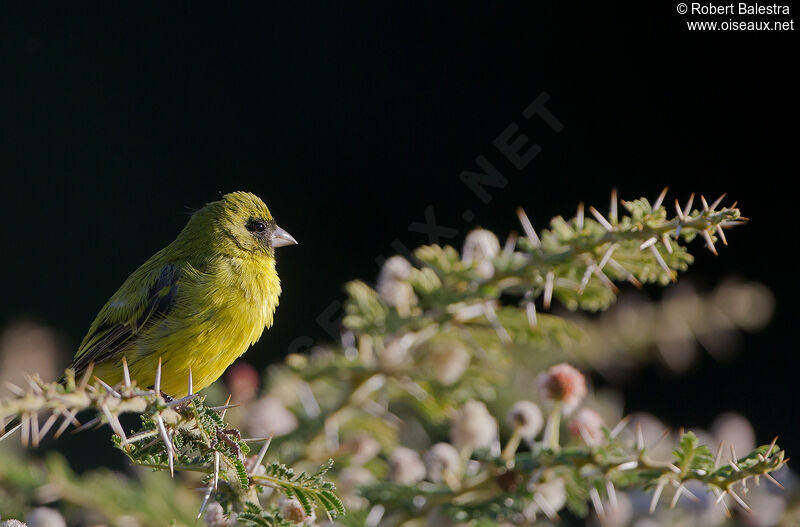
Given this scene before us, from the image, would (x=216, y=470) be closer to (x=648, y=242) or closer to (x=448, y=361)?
(x=448, y=361)

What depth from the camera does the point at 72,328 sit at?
20.9 feet

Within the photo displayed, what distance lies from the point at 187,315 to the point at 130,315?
0.30 meters

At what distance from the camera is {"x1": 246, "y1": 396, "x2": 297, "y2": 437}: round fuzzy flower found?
1.86m

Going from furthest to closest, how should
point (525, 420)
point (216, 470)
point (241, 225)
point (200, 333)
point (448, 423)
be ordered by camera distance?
point (241, 225)
point (200, 333)
point (448, 423)
point (525, 420)
point (216, 470)

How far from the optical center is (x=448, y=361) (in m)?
1.65

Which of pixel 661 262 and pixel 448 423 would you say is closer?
pixel 661 262

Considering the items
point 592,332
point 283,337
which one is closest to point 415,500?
point 592,332

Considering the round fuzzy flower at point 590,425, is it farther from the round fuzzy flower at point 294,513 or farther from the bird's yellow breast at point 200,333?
the bird's yellow breast at point 200,333

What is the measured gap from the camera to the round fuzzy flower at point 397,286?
1710 mm

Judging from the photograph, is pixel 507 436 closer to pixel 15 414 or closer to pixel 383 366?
pixel 383 366

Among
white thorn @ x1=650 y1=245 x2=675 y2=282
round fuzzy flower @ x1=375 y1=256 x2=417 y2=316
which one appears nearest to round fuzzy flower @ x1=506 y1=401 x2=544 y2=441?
round fuzzy flower @ x1=375 y1=256 x2=417 y2=316

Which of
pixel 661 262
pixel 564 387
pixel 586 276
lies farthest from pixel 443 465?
pixel 661 262

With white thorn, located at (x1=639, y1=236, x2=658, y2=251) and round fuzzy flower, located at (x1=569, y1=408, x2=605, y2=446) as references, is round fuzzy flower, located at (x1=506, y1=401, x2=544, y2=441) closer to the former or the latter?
round fuzzy flower, located at (x1=569, y1=408, x2=605, y2=446)

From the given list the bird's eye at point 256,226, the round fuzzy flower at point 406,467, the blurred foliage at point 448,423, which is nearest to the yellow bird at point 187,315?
the bird's eye at point 256,226
